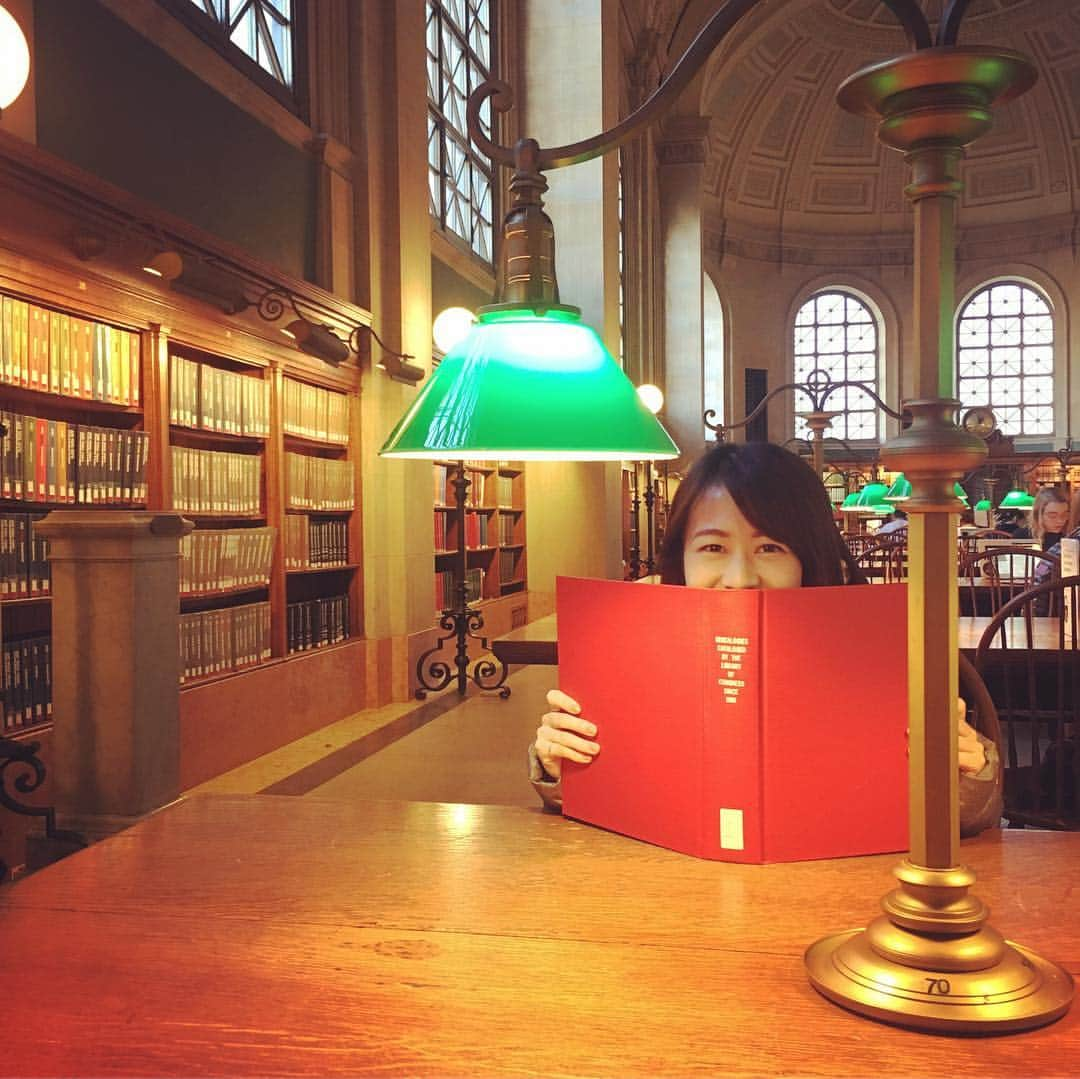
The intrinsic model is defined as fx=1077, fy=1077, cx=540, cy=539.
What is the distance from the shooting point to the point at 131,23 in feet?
14.8

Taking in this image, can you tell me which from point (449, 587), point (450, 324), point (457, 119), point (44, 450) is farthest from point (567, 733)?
point (457, 119)

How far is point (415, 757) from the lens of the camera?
203 inches

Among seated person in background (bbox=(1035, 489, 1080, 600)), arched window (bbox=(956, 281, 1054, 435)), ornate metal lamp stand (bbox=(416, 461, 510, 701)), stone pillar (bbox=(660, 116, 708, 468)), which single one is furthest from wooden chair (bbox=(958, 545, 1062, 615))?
arched window (bbox=(956, 281, 1054, 435))

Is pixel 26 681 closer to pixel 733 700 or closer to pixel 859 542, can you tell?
pixel 733 700

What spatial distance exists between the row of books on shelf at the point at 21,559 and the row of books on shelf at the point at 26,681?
0.18 meters

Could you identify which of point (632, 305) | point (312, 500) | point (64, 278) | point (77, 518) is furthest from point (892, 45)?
point (77, 518)

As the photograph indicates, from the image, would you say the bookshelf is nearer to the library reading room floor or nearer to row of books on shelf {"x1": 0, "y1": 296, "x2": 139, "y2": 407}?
row of books on shelf {"x1": 0, "y1": 296, "x2": 139, "y2": 407}

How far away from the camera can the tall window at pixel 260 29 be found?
17.6 feet

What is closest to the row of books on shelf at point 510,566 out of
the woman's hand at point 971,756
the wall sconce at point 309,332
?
the wall sconce at point 309,332

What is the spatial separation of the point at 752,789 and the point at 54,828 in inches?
58.5

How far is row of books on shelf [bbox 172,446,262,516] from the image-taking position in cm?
483

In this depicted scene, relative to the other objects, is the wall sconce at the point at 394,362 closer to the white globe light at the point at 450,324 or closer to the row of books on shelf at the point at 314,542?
the white globe light at the point at 450,324

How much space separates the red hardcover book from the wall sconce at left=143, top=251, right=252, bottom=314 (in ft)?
11.7

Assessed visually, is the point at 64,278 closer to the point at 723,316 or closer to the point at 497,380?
the point at 497,380
